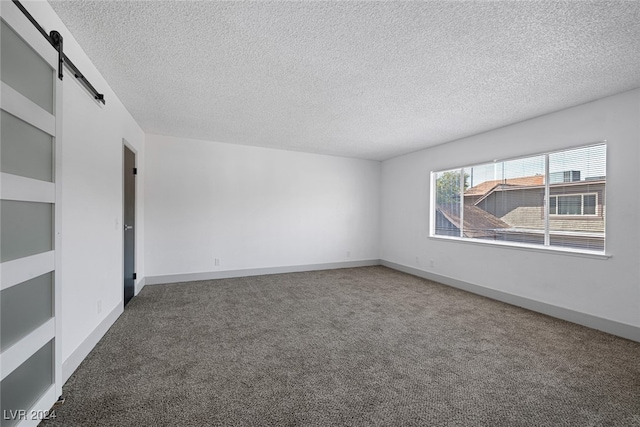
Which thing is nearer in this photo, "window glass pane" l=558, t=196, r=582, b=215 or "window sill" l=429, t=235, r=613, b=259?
"window sill" l=429, t=235, r=613, b=259

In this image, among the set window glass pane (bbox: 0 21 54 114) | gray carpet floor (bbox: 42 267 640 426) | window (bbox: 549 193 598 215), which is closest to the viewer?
window glass pane (bbox: 0 21 54 114)

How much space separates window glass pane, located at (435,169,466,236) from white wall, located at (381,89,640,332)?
8.0 inches

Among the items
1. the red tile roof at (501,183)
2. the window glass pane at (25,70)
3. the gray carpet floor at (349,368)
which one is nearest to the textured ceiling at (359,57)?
the window glass pane at (25,70)

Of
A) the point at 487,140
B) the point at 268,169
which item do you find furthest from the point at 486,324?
the point at 268,169

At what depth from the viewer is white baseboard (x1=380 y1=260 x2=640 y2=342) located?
2918 mm

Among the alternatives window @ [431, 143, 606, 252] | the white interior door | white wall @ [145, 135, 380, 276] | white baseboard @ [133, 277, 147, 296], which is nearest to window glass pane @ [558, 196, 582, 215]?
window @ [431, 143, 606, 252]

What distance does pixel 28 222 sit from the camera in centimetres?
155

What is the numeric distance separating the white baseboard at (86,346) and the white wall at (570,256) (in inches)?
198

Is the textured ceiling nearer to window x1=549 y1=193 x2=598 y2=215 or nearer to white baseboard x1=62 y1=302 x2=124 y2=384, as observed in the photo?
window x1=549 y1=193 x2=598 y2=215

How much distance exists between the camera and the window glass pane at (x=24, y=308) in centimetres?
137

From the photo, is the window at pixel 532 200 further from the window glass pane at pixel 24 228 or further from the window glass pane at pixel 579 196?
the window glass pane at pixel 24 228

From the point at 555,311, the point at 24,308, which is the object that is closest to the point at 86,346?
the point at 24,308

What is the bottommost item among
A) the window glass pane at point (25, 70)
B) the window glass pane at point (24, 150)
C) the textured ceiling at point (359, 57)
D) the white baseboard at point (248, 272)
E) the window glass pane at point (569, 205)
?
the white baseboard at point (248, 272)

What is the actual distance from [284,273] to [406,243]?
2.73 meters
